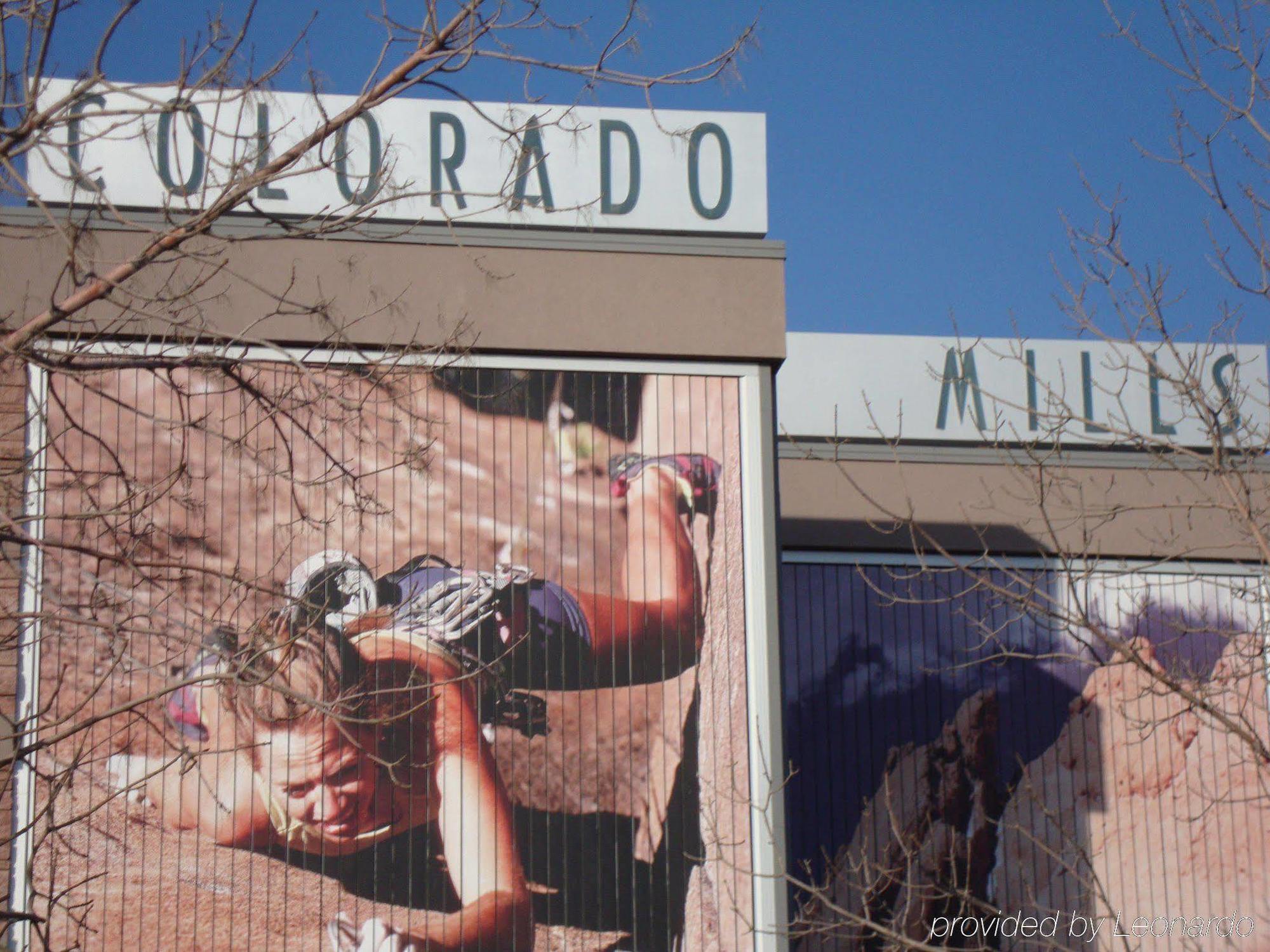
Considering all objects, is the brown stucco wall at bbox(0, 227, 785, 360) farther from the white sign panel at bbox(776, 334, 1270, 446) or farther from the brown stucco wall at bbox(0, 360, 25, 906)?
the white sign panel at bbox(776, 334, 1270, 446)

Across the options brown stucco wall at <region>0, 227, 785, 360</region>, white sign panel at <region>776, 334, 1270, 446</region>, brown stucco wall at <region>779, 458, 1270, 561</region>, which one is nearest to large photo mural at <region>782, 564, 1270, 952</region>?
brown stucco wall at <region>779, 458, 1270, 561</region>

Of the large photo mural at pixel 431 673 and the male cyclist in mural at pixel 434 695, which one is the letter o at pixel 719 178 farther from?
the male cyclist in mural at pixel 434 695

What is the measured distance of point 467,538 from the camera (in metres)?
10.9

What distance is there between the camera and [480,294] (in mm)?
11172

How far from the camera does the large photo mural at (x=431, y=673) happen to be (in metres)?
10.1

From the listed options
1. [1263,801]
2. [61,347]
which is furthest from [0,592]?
[1263,801]

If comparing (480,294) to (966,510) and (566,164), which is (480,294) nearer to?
(566,164)

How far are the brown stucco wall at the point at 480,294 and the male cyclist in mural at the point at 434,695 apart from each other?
1.00 meters

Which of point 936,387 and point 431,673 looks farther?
point 936,387

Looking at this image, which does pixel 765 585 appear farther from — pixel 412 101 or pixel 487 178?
pixel 412 101

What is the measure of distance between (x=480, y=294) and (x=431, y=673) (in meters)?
2.80

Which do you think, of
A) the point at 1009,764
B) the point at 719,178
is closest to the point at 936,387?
the point at 1009,764

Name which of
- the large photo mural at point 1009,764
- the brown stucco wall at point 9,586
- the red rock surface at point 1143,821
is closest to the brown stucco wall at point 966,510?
the large photo mural at point 1009,764

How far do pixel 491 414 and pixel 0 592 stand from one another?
3.56 m
